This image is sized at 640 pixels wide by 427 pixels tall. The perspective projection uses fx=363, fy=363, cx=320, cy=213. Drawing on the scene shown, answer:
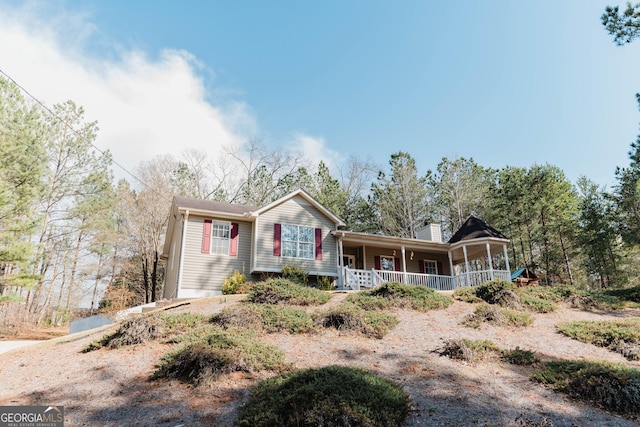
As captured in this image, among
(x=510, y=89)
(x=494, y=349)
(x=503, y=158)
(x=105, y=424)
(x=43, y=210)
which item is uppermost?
(x=503, y=158)

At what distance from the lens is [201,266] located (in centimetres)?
1474

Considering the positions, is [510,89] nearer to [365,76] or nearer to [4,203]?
[365,76]

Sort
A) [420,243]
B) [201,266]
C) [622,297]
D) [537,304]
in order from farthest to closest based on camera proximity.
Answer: [420,243] → [201,266] → [622,297] → [537,304]

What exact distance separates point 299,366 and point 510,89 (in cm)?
1209

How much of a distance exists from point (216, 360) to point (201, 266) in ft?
31.7

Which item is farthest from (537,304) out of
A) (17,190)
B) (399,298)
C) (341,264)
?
(17,190)

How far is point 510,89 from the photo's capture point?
12938 millimetres

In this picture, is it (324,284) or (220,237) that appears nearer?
(220,237)

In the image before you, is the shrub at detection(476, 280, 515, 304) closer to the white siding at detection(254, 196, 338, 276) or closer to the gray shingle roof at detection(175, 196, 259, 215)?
the white siding at detection(254, 196, 338, 276)

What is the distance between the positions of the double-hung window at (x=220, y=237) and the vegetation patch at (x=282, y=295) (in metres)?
5.24

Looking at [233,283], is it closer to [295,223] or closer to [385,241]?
[295,223]

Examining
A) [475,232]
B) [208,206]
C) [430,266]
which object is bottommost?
[430,266]

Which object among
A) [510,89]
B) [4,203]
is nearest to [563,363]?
[510,89]

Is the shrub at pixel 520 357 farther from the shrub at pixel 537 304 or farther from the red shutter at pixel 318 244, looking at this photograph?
the red shutter at pixel 318 244
